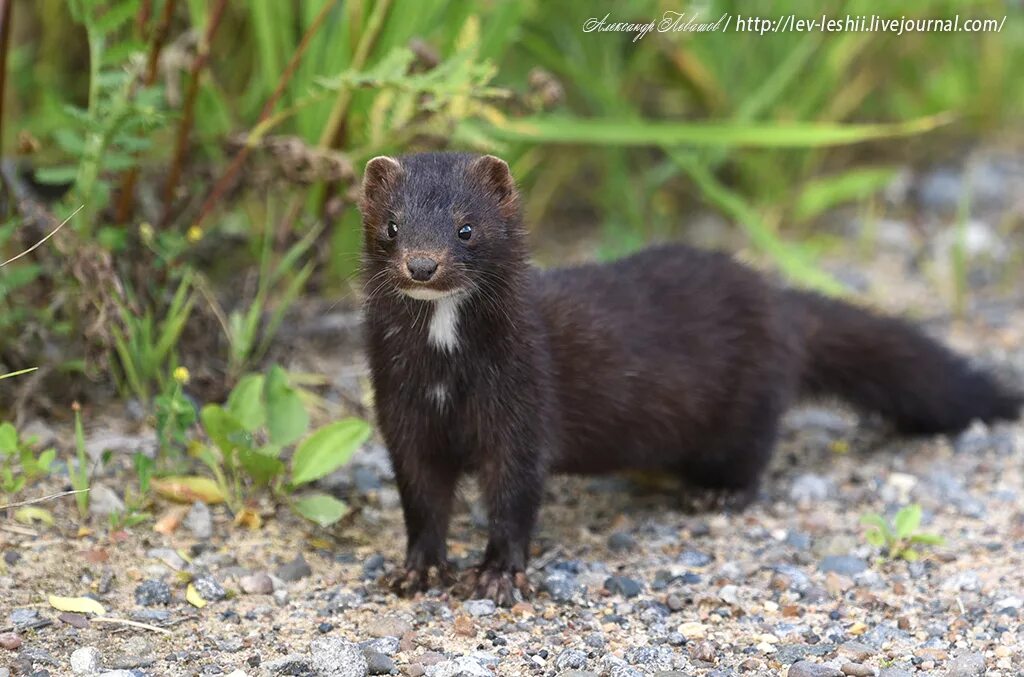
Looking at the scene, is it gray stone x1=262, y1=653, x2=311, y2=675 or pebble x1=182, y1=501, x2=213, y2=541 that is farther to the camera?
pebble x1=182, y1=501, x2=213, y2=541

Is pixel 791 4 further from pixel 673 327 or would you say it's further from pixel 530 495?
pixel 530 495

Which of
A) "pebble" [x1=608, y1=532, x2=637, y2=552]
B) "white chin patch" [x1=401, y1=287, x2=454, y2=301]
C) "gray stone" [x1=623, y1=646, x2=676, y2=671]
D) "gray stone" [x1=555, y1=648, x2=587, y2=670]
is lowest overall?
"gray stone" [x1=555, y1=648, x2=587, y2=670]

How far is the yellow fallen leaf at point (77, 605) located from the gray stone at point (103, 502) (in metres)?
0.55

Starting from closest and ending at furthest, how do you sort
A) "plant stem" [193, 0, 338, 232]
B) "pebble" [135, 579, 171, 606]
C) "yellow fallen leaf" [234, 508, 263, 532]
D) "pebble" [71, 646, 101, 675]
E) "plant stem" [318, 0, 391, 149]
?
1. "pebble" [71, 646, 101, 675]
2. "pebble" [135, 579, 171, 606]
3. "yellow fallen leaf" [234, 508, 263, 532]
4. "plant stem" [193, 0, 338, 232]
5. "plant stem" [318, 0, 391, 149]

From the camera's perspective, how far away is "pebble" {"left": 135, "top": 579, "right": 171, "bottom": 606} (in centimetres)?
382

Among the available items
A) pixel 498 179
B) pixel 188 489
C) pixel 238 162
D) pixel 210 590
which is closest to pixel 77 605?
pixel 210 590

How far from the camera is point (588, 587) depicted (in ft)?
13.5

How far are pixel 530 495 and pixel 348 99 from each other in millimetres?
2095

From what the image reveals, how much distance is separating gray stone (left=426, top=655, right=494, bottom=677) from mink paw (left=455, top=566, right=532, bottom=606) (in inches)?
19.5

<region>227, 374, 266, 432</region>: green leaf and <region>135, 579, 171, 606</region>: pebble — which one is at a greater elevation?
Result: <region>227, 374, 266, 432</region>: green leaf

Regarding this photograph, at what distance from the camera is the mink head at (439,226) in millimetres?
3662


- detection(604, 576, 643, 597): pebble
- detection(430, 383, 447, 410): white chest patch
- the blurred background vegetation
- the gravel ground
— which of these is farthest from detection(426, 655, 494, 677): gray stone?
the blurred background vegetation

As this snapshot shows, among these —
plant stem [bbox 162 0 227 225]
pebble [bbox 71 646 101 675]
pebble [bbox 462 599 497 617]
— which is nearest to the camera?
pebble [bbox 71 646 101 675]

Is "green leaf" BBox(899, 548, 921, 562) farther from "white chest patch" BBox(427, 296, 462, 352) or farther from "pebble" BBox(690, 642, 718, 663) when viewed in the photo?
"white chest patch" BBox(427, 296, 462, 352)
